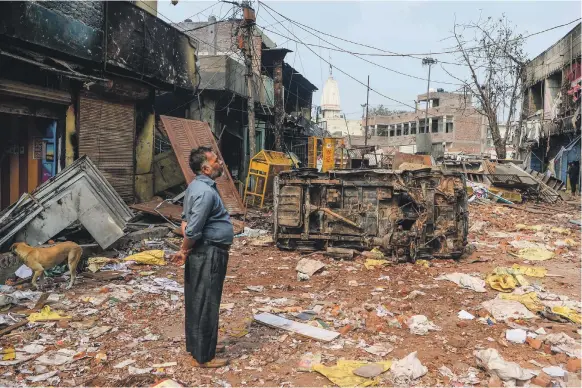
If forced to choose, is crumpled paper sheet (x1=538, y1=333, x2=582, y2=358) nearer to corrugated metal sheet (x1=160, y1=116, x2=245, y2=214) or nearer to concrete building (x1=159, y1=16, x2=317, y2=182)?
corrugated metal sheet (x1=160, y1=116, x2=245, y2=214)

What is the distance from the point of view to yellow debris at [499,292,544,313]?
5.07 m

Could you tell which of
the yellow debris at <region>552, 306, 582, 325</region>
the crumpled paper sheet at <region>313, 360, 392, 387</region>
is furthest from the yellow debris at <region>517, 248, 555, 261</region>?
the crumpled paper sheet at <region>313, 360, 392, 387</region>

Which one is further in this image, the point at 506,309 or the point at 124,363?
the point at 506,309

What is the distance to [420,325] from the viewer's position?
4.53 metres

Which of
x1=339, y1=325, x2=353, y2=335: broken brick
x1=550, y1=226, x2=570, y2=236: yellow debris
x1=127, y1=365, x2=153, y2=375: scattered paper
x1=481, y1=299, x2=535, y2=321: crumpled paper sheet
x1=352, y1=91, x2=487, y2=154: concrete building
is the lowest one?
x1=127, y1=365, x2=153, y2=375: scattered paper

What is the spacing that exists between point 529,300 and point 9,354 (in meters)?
5.55

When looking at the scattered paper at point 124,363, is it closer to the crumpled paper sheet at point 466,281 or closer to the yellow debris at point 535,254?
the crumpled paper sheet at point 466,281

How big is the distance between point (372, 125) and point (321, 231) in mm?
47445

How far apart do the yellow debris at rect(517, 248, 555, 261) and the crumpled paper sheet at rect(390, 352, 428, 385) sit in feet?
17.7

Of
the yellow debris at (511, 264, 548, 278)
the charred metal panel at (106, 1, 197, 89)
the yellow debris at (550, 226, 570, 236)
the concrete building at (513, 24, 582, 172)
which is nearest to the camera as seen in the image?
the yellow debris at (511, 264, 548, 278)

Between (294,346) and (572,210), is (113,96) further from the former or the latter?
(572,210)

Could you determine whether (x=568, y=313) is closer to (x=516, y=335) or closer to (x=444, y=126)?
(x=516, y=335)

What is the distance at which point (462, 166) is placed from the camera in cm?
1781

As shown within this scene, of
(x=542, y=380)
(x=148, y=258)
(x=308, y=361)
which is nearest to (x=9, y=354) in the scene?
(x=308, y=361)
